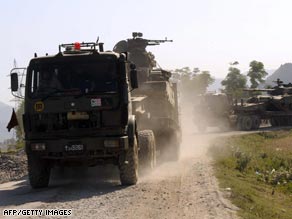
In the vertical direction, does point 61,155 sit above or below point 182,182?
above

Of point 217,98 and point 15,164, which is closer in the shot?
point 15,164

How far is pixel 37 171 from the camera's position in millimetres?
13352

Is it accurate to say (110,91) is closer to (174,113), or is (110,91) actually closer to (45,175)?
(45,175)

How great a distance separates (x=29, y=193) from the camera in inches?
512

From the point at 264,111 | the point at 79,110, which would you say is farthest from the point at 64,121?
the point at 264,111

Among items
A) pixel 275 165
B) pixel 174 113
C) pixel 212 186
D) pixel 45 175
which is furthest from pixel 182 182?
pixel 275 165

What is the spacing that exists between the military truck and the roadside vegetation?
2.71 meters

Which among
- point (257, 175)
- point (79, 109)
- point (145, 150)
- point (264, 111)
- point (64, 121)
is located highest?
point (79, 109)

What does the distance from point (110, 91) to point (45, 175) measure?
2639 mm

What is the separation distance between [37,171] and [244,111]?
2678cm

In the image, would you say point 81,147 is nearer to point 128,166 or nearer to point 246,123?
point 128,166

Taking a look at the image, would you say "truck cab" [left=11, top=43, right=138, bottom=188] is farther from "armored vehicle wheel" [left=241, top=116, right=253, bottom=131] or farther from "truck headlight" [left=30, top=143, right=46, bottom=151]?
"armored vehicle wheel" [left=241, top=116, right=253, bottom=131]

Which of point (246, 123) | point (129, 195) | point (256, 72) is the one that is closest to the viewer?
point (129, 195)

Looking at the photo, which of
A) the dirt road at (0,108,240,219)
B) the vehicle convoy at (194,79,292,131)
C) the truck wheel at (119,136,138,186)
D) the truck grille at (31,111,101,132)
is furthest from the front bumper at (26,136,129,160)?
the vehicle convoy at (194,79,292,131)
